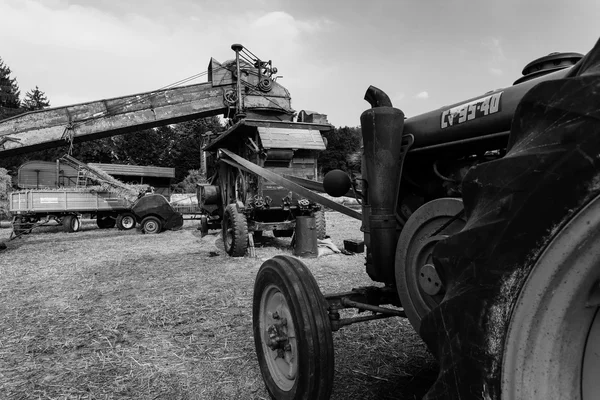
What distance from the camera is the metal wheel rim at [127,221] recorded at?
48.0ft

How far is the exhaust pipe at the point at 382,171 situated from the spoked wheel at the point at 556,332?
1.26 metres

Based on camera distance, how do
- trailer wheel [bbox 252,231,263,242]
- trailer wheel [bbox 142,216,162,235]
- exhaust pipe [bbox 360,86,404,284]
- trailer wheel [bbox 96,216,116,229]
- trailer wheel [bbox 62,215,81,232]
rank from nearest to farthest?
exhaust pipe [bbox 360,86,404,284] → trailer wheel [bbox 252,231,263,242] → trailer wheel [bbox 142,216,162,235] → trailer wheel [bbox 62,215,81,232] → trailer wheel [bbox 96,216,116,229]

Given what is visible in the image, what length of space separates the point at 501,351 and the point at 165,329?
3.44 meters

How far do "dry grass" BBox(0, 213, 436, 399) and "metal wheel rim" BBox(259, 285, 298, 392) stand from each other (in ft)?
0.96

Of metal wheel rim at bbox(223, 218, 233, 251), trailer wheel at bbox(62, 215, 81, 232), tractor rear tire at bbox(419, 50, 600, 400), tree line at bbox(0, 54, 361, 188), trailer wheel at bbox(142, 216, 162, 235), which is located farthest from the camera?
tree line at bbox(0, 54, 361, 188)

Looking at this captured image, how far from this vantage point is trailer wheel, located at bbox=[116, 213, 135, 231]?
14562 millimetres

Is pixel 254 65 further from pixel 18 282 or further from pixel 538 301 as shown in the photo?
pixel 538 301

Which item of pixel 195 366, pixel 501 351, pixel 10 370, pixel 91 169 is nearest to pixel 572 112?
pixel 501 351

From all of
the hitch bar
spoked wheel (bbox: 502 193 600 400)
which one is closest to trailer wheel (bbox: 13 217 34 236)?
the hitch bar

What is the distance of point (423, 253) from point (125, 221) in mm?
14792

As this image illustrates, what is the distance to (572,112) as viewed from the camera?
0.88m

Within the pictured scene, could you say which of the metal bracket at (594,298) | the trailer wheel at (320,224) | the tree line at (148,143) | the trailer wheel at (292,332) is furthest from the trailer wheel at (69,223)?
the tree line at (148,143)

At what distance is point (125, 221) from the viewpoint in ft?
48.3

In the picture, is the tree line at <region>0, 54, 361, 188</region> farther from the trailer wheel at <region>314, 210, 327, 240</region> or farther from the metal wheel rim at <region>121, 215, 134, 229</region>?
the trailer wheel at <region>314, 210, 327, 240</region>
